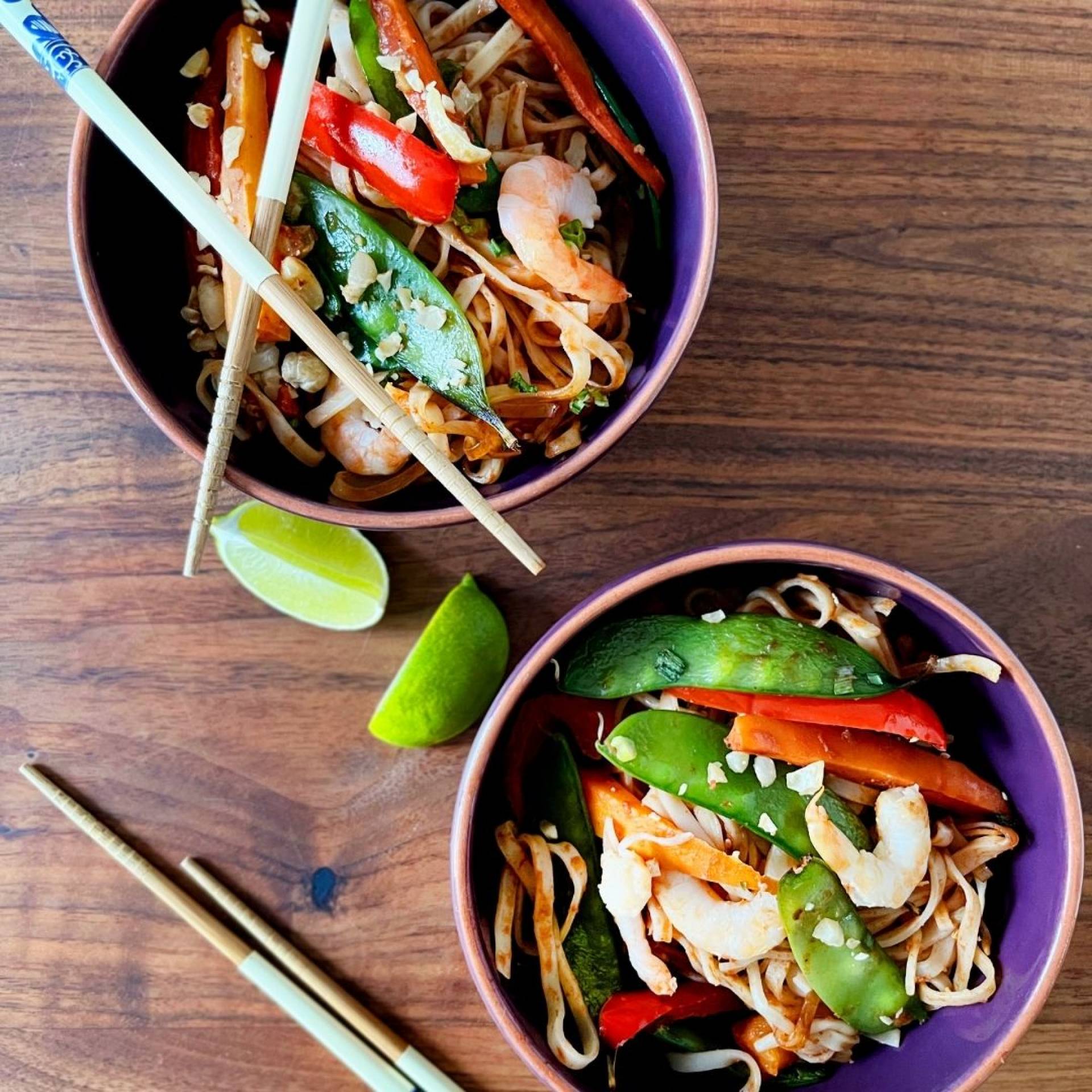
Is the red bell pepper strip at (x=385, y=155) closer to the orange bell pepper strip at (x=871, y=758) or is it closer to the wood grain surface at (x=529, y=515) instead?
the wood grain surface at (x=529, y=515)

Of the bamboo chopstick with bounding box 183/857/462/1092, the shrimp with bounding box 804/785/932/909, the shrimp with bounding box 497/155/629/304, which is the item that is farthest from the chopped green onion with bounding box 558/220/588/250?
the bamboo chopstick with bounding box 183/857/462/1092

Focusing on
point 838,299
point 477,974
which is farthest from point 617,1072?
point 838,299

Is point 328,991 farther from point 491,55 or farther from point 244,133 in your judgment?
point 491,55

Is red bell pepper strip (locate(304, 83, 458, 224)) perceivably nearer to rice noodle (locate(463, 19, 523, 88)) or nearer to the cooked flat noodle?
rice noodle (locate(463, 19, 523, 88))

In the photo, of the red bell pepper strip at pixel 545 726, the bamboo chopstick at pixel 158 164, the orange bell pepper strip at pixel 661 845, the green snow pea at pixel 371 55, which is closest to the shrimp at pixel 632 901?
the orange bell pepper strip at pixel 661 845

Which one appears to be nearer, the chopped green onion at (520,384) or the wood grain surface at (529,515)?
the chopped green onion at (520,384)

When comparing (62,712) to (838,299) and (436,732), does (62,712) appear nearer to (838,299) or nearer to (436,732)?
(436,732)
